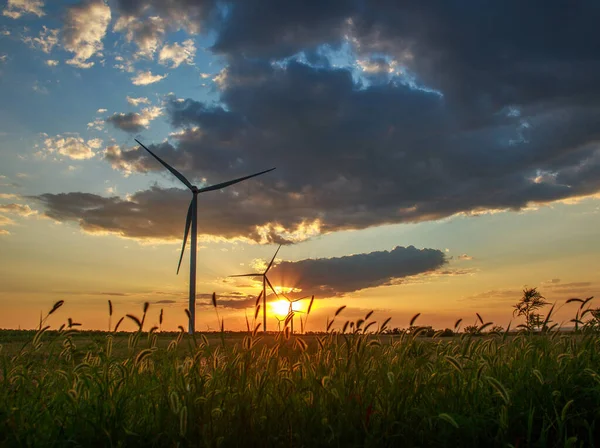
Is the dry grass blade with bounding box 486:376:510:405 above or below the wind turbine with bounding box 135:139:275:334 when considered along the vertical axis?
below

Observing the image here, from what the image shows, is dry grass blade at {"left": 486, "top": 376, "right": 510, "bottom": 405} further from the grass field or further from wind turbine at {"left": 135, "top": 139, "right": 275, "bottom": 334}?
wind turbine at {"left": 135, "top": 139, "right": 275, "bottom": 334}

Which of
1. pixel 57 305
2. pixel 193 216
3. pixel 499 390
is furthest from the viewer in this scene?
pixel 193 216

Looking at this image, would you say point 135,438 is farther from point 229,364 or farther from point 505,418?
point 505,418

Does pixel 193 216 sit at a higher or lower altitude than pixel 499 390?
higher

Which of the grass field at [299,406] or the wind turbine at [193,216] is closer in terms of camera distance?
the grass field at [299,406]

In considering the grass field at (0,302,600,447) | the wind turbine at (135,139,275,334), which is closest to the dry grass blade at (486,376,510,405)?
the grass field at (0,302,600,447)

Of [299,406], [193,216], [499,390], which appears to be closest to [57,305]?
[299,406]

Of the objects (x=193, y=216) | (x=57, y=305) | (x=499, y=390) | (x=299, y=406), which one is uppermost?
(x=193, y=216)

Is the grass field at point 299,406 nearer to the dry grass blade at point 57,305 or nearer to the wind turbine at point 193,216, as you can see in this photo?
the dry grass blade at point 57,305

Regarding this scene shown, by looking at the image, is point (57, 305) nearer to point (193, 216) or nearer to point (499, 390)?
point (499, 390)

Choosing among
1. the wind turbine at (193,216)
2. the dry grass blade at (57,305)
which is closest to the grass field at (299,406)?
the dry grass blade at (57,305)

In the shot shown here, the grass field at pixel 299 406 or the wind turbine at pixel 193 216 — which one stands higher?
the wind turbine at pixel 193 216

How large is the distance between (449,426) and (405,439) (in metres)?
0.69

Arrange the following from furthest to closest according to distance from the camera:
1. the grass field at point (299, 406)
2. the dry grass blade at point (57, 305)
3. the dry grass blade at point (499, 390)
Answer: the dry grass blade at point (57, 305) < the grass field at point (299, 406) < the dry grass blade at point (499, 390)
